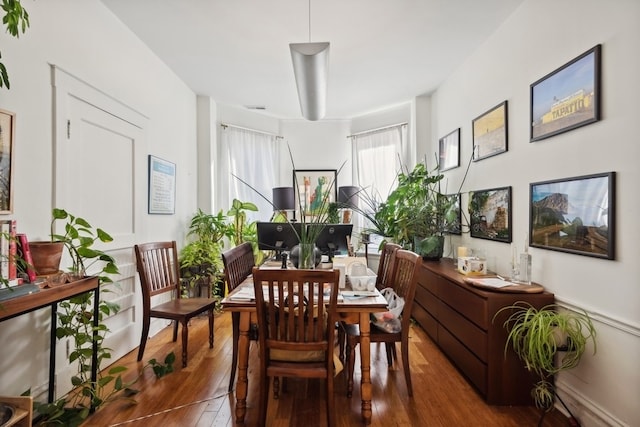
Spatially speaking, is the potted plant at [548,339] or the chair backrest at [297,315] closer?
the chair backrest at [297,315]

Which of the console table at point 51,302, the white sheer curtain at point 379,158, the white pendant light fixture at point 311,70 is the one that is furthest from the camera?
the white sheer curtain at point 379,158

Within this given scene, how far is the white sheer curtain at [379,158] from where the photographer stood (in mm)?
4645

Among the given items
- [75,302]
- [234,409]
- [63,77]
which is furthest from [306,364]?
[63,77]

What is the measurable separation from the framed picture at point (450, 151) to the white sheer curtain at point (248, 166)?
2.61 m

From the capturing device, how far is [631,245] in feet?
4.97

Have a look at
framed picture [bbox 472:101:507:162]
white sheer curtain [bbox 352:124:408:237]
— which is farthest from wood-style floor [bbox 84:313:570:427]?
white sheer curtain [bbox 352:124:408:237]

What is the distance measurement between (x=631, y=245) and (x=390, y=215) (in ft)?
7.89

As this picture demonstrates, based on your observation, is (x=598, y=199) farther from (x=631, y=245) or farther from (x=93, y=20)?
(x=93, y=20)

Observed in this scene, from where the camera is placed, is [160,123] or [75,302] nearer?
[75,302]

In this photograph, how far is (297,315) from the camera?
5.43 feet

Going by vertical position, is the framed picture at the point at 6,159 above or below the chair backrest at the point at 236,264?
above

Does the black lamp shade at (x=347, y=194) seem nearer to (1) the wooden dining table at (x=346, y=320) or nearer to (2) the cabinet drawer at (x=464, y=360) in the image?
(2) the cabinet drawer at (x=464, y=360)

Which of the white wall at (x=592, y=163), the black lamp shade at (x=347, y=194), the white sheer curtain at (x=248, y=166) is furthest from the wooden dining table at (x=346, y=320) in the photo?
the white sheer curtain at (x=248, y=166)

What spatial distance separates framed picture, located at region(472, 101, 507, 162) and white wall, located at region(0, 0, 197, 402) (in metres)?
3.27
